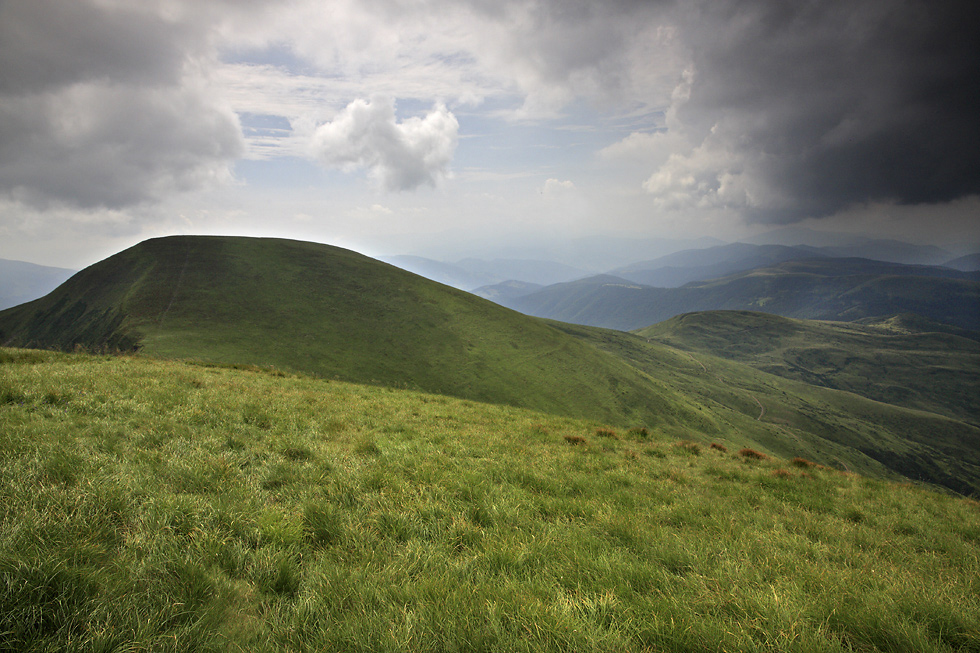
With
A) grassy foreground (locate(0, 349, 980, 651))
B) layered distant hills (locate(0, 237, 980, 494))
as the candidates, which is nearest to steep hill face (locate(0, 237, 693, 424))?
layered distant hills (locate(0, 237, 980, 494))

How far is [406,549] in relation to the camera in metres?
4.61

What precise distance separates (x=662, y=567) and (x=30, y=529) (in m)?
6.88

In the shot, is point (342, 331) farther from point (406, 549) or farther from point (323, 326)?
point (406, 549)

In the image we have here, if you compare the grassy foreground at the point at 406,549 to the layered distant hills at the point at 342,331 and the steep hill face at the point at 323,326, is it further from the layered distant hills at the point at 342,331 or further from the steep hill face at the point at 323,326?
the steep hill face at the point at 323,326

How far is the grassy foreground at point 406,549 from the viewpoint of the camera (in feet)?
10.5

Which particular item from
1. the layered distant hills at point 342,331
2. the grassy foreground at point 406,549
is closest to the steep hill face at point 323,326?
the layered distant hills at point 342,331

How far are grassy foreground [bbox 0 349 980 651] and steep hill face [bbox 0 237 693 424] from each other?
54.8m

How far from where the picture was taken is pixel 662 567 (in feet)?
15.5

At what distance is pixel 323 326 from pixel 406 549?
272 ft

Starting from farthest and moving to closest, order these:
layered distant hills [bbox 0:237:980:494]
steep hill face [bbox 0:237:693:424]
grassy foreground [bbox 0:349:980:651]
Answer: layered distant hills [bbox 0:237:980:494] → steep hill face [bbox 0:237:693:424] → grassy foreground [bbox 0:349:980:651]

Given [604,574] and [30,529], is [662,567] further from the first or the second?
[30,529]

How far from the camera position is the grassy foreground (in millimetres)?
3201

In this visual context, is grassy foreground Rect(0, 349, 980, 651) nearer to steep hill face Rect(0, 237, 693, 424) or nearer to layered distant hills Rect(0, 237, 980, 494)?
layered distant hills Rect(0, 237, 980, 494)

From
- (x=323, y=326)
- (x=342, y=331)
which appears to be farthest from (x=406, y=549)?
(x=323, y=326)
